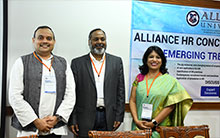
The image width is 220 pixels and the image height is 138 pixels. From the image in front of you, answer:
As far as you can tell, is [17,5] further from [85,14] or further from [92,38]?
[92,38]

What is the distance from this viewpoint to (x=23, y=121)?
2.17 meters

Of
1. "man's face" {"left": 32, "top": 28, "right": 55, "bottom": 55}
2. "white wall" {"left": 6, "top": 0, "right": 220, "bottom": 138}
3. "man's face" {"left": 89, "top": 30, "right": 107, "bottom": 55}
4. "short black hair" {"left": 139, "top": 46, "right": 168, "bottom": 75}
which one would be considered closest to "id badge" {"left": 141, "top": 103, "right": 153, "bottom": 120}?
"short black hair" {"left": 139, "top": 46, "right": 168, "bottom": 75}

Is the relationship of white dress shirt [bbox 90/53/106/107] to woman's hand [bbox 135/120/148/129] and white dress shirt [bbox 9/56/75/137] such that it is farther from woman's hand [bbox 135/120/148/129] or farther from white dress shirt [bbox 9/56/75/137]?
woman's hand [bbox 135/120/148/129]

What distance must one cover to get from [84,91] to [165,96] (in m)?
0.89

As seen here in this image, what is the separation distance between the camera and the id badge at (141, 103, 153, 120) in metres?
2.55

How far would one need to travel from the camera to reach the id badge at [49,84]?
7.45 feet

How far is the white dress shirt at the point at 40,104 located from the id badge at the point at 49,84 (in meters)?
0.03

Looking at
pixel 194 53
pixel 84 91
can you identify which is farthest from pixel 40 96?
pixel 194 53

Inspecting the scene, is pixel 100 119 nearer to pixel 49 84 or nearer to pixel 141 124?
pixel 141 124

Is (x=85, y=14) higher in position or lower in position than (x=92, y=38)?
higher

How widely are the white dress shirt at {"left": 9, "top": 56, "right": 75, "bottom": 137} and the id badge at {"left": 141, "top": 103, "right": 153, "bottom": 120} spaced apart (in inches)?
30.9

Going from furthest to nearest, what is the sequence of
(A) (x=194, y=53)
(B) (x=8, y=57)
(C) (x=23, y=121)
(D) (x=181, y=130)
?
(A) (x=194, y=53)
(B) (x=8, y=57)
(C) (x=23, y=121)
(D) (x=181, y=130)

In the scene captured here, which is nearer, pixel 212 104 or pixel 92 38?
pixel 92 38

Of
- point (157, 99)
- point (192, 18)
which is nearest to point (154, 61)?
Result: point (157, 99)
